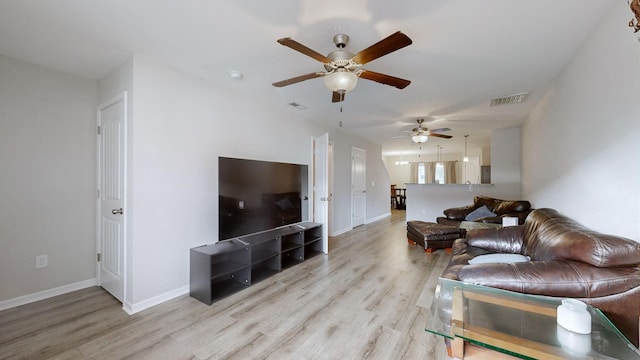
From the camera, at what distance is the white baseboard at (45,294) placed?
7.87 ft

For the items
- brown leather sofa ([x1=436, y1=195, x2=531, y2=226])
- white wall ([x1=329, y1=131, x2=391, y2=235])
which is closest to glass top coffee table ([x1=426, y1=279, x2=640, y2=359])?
brown leather sofa ([x1=436, y1=195, x2=531, y2=226])

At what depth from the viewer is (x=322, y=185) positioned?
4.35m

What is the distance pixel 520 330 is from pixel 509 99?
11.8 ft

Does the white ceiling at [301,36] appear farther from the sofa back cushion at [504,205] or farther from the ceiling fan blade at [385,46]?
the sofa back cushion at [504,205]

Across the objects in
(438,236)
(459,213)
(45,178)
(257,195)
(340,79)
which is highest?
(340,79)

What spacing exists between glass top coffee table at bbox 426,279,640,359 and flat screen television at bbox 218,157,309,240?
7.43 ft

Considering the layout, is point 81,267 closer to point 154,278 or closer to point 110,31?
point 154,278

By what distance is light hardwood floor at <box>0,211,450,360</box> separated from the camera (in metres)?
1.81

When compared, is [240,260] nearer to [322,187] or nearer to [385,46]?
[322,187]

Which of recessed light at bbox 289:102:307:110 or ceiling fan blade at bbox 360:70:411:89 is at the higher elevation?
recessed light at bbox 289:102:307:110

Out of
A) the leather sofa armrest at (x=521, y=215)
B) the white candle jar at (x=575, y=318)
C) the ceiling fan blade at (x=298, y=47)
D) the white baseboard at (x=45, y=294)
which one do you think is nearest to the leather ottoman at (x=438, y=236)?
the leather sofa armrest at (x=521, y=215)

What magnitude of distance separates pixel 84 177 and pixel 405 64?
3832 millimetres

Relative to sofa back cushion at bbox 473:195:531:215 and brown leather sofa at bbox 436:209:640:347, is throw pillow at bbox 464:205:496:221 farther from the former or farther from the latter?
brown leather sofa at bbox 436:209:640:347

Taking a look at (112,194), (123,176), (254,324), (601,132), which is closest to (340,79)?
(601,132)
